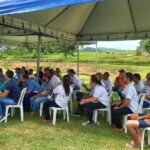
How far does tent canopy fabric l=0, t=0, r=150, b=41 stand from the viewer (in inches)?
411

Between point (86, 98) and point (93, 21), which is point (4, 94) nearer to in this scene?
point (86, 98)

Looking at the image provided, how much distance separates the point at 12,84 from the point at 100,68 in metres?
28.6

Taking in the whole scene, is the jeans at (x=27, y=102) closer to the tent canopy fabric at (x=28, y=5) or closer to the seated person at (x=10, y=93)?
the seated person at (x=10, y=93)

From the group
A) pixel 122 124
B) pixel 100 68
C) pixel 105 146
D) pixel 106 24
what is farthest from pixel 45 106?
pixel 100 68

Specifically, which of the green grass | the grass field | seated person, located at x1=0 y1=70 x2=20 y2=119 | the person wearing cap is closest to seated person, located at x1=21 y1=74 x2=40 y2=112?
the grass field

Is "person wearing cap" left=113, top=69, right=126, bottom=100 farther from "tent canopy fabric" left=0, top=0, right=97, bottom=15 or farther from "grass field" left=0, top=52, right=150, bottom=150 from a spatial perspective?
"tent canopy fabric" left=0, top=0, right=97, bottom=15

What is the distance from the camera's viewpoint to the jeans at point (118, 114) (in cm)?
700

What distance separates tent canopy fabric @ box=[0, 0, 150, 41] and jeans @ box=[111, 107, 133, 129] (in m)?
3.95

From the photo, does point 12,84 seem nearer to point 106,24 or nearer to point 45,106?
point 45,106

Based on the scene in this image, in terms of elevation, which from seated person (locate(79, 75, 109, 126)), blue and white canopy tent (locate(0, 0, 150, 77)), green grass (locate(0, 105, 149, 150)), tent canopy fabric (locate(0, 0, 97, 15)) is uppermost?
blue and white canopy tent (locate(0, 0, 150, 77))

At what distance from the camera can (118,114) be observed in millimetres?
7230

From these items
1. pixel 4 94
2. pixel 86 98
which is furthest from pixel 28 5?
pixel 86 98

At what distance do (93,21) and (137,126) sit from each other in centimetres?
729

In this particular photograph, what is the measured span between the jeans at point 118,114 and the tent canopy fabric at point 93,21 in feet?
13.0
